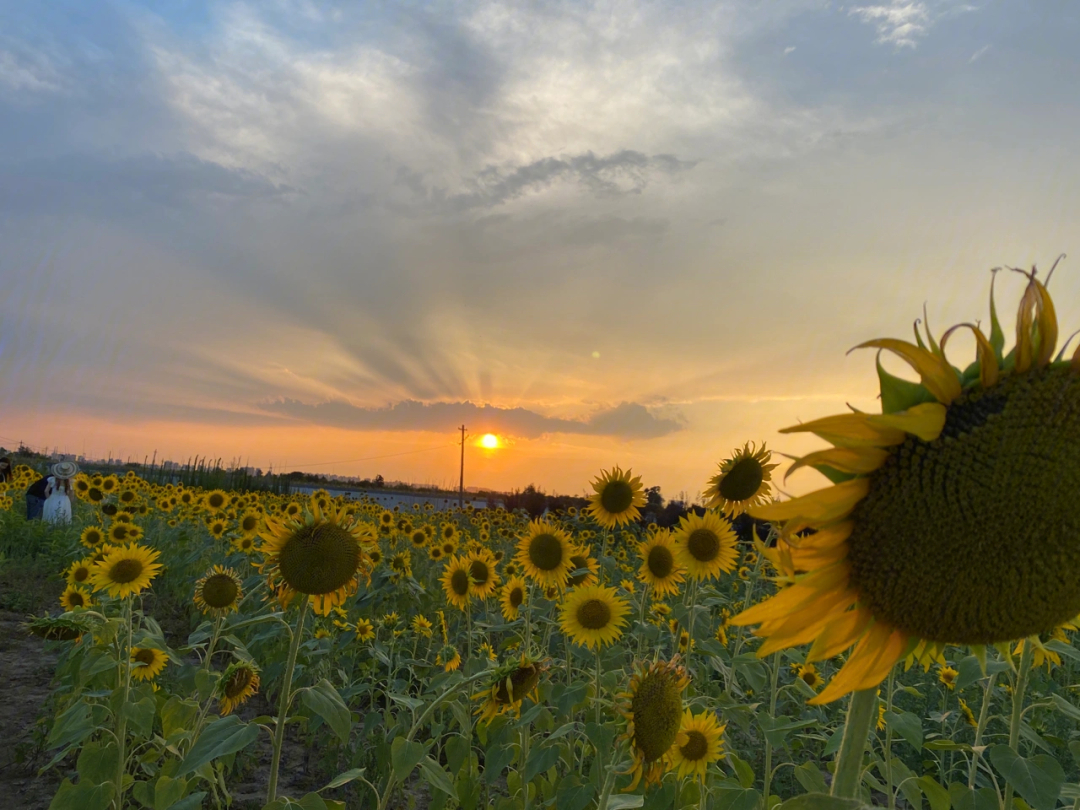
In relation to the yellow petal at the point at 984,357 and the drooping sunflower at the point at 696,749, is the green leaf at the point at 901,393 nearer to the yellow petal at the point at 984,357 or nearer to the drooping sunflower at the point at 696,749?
the yellow petal at the point at 984,357

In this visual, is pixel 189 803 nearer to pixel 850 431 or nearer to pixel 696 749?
pixel 696 749

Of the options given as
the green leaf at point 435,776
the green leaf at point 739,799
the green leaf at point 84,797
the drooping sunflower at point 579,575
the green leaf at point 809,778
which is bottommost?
the green leaf at point 84,797

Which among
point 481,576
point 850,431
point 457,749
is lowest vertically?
point 457,749

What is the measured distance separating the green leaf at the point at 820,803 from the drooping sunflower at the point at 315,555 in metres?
2.51

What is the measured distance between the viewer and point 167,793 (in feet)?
9.50

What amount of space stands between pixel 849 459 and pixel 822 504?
0.32 feet

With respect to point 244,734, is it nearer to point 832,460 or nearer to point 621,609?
point 832,460

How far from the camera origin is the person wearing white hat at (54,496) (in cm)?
1412

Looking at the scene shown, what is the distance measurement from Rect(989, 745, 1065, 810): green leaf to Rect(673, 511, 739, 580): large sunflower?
9.38 ft

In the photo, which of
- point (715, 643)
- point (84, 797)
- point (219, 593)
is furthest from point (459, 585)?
point (84, 797)

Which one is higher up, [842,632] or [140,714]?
[842,632]

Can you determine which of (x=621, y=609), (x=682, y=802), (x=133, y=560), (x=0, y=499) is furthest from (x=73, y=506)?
(x=682, y=802)

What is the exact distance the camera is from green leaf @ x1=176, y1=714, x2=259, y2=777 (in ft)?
7.53

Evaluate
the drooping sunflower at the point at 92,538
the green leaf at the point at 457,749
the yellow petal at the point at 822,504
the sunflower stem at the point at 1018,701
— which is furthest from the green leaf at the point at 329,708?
the drooping sunflower at the point at 92,538
